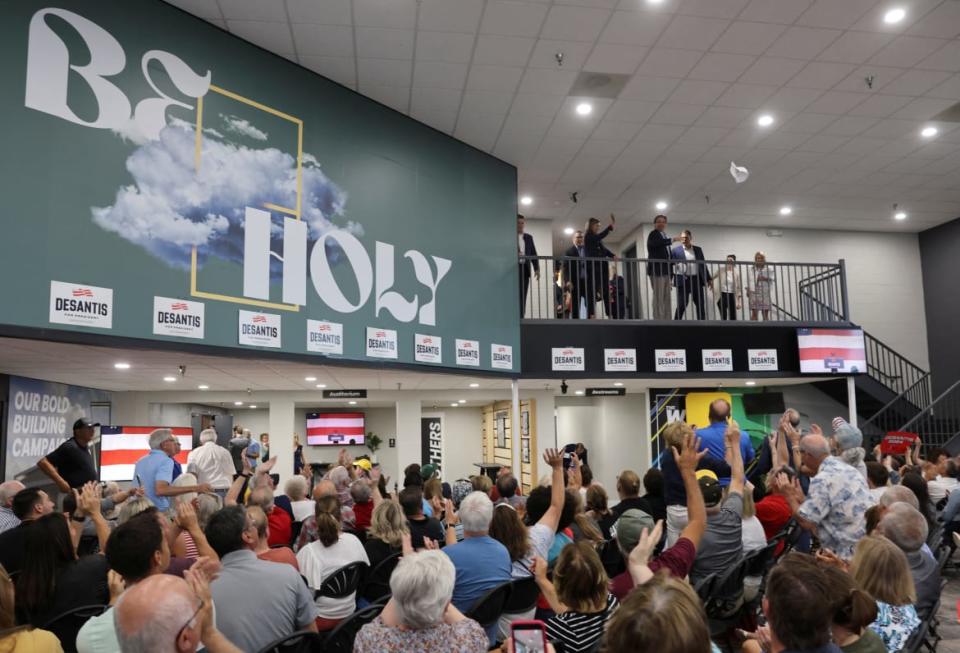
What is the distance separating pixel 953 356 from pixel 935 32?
9419 mm

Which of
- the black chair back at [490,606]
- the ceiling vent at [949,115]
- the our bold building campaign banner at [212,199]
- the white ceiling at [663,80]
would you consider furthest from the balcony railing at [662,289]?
the black chair back at [490,606]

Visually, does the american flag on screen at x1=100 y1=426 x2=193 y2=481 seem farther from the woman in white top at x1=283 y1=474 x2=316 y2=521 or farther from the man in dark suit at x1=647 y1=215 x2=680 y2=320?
the man in dark suit at x1=647 y1=215 x2=680 y2=320

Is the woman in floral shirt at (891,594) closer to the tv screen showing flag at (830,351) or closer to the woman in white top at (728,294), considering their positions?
the tv screen showing flag at (830,351)

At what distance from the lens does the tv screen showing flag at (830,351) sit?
11562mm

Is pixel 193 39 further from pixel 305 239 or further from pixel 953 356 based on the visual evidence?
pixel 953 356

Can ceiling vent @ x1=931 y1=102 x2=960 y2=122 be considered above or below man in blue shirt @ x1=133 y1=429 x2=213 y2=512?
above

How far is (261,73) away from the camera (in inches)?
296

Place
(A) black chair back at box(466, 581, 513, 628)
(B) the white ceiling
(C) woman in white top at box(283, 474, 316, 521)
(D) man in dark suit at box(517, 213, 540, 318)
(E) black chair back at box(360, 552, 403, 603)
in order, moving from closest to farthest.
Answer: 1. (A) black chair back at box(466, 581, 513, 628)
2. (E) black chair back at box(360, 552, 403, 603)
3. (C) woman in white top at box(283, 474, 316, 521)
4. (B) the white ceiling
5. (D) man in dark suit at box(517, 213, 540, 318)

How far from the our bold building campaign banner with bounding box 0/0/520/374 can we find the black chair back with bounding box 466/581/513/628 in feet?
14.1

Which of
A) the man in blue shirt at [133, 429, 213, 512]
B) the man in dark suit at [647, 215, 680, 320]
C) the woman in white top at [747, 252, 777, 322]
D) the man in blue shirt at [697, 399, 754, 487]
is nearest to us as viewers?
the man in blue shirt at [697, 399, 754, 487]

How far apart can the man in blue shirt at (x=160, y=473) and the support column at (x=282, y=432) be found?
18.2ft

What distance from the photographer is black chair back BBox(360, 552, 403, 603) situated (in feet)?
13.8

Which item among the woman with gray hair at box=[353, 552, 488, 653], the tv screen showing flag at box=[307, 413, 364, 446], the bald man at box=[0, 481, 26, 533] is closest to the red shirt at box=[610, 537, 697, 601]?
the woman with gray hair at box=[353, 552, 488, 653]

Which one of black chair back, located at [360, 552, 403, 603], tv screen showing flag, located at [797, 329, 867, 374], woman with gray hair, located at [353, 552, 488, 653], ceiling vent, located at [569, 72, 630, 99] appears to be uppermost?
ceiling vent, located at [569, 72, 630, 99]
